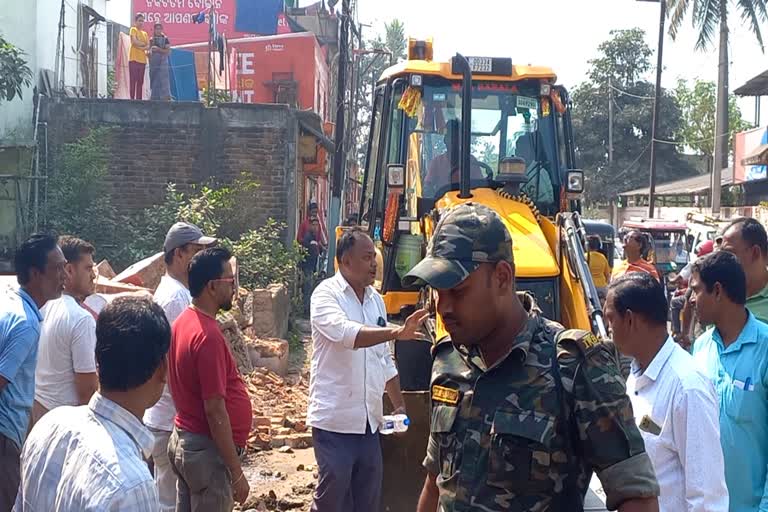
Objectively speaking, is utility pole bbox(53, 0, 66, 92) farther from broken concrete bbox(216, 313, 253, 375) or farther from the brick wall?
broken concrete bbox(216, 313, 253, 375)

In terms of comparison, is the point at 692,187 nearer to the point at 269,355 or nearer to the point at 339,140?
the point at 339,140

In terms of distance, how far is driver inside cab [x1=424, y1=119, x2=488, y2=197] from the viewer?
656cm

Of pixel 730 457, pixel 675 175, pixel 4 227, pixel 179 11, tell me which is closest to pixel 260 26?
pixel 179 11

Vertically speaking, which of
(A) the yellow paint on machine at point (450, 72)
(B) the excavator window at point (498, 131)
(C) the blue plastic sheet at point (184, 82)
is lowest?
(B) the excavator window at point (498, 131)

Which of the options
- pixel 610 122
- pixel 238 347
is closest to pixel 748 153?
pixel 610 122

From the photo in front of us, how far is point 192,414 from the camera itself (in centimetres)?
406

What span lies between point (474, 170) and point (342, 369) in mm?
2541

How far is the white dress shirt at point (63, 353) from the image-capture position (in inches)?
162

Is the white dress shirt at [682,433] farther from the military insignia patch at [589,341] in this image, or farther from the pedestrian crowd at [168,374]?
the pedestrian crowd at [168,374]

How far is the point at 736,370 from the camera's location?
3.36 meters

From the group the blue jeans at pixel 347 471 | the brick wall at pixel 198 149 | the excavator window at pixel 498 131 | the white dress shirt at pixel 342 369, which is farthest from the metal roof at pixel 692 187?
the blue jeans at pixel 347 471

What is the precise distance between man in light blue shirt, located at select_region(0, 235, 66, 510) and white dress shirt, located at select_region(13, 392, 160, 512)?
1.57 meters

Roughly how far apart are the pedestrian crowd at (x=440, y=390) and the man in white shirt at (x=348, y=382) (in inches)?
0.4

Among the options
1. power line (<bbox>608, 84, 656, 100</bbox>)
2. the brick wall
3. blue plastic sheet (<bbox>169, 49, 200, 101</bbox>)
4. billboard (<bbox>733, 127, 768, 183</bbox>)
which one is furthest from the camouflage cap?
power line (<bbox>608, 84, 656, 100</bbox>)
